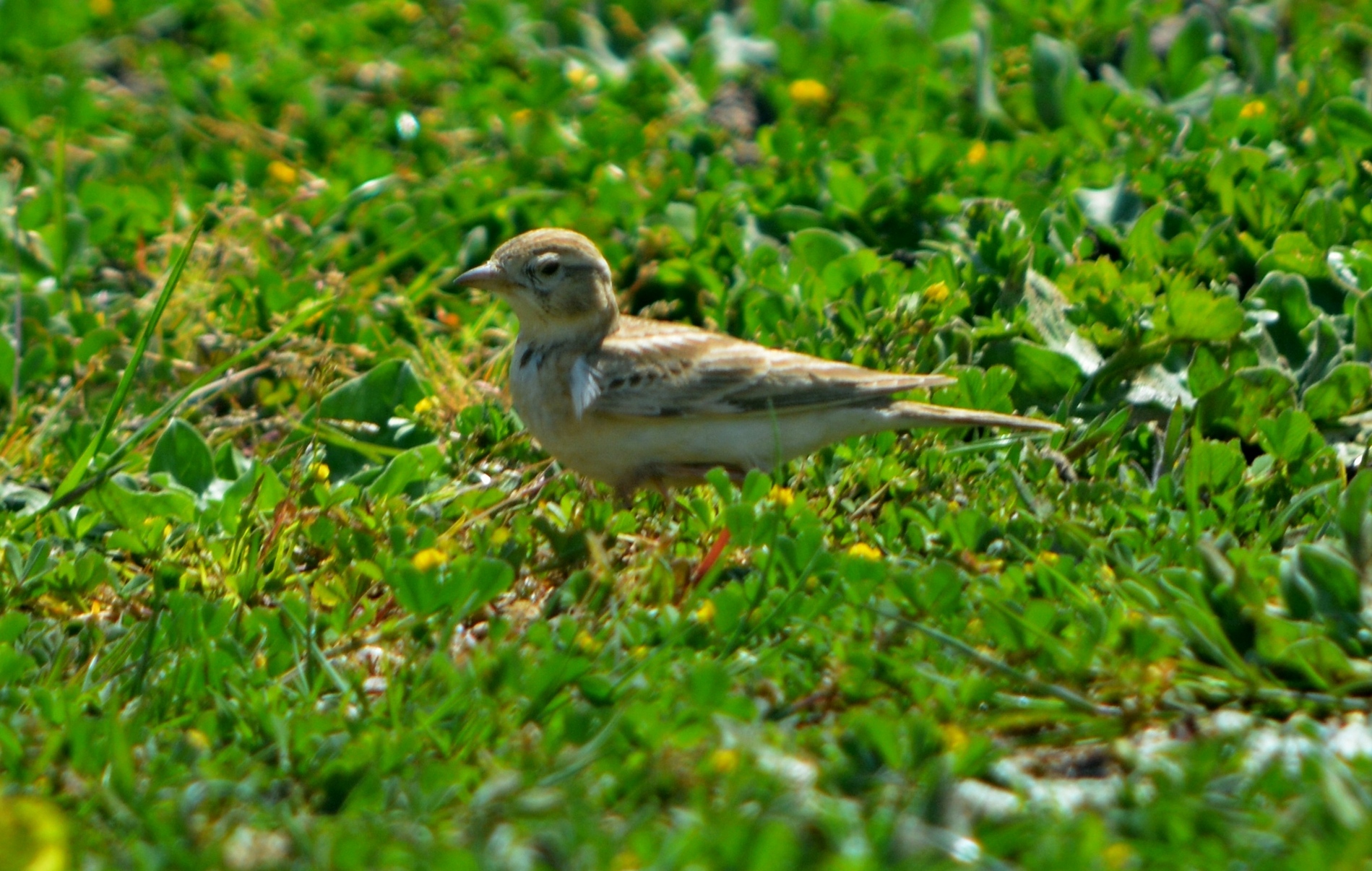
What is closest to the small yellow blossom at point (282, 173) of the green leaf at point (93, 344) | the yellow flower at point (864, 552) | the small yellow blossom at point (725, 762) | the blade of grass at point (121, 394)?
the green leaf at point (93, 344)

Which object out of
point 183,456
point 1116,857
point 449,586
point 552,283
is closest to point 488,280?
point 552,283

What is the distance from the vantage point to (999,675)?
3.56 m

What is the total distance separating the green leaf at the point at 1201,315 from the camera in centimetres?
505

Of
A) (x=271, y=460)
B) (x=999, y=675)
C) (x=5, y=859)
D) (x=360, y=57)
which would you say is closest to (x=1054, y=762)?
(x=999, y=675)

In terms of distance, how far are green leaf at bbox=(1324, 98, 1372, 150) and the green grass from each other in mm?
32

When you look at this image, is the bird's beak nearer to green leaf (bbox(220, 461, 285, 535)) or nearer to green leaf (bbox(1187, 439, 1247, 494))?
green leaf (bbox(220, 461, 285, 535))

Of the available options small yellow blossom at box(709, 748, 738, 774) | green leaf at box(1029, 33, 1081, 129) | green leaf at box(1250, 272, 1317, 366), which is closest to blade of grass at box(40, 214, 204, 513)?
small yellow blossom at box(709, 748, 738, 774)

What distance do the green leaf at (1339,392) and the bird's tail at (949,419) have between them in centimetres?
91

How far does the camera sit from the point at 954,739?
326cm

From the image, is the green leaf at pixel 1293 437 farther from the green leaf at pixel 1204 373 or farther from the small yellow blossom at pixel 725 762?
the small yellow blossom at pixel 725 762

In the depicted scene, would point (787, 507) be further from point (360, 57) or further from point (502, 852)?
point (360, 57)

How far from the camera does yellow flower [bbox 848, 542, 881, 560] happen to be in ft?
14.0

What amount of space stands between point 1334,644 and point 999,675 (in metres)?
0.76

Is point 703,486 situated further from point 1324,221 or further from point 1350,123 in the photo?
point 1350,123
